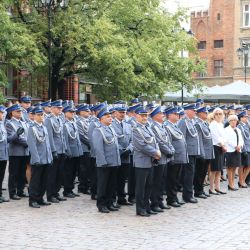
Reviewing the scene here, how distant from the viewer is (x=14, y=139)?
13.2 m

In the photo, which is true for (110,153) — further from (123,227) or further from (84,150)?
(84,150)

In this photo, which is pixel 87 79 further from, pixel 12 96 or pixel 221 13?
pixel 221 13

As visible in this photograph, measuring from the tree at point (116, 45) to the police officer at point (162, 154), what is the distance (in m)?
11.6

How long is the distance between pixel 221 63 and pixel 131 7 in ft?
134

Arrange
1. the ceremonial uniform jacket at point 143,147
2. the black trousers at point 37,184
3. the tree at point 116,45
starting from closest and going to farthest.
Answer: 1. the ceremonial uniform jacket at point 143,147
2. the black trousers at point 37,184
3. the tree at point 116,45

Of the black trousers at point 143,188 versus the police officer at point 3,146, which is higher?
the police officer at point 3,146

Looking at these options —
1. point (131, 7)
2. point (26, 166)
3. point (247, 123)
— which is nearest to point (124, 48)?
point (131, 7)

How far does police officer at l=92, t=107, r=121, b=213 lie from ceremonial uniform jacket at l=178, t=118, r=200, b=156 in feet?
6.09

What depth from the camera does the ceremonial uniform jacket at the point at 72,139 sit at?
1363 cm

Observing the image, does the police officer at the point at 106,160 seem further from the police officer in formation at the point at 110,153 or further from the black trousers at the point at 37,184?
the black trousers at the point at 37,184

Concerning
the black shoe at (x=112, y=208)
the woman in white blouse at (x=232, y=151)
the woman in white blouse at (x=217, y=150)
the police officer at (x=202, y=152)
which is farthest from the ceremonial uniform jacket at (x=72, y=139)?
the woman in white blouse at (x=232, y=151)

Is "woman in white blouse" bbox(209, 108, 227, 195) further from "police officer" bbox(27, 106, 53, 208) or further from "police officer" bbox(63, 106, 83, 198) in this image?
"police officer" bbox(27, 106, 53, 208)

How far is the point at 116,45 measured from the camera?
24.4 m

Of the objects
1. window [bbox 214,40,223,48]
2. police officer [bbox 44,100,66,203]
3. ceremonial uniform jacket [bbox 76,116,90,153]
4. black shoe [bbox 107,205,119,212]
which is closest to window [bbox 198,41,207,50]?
window [bbox 214,40,223,48]
